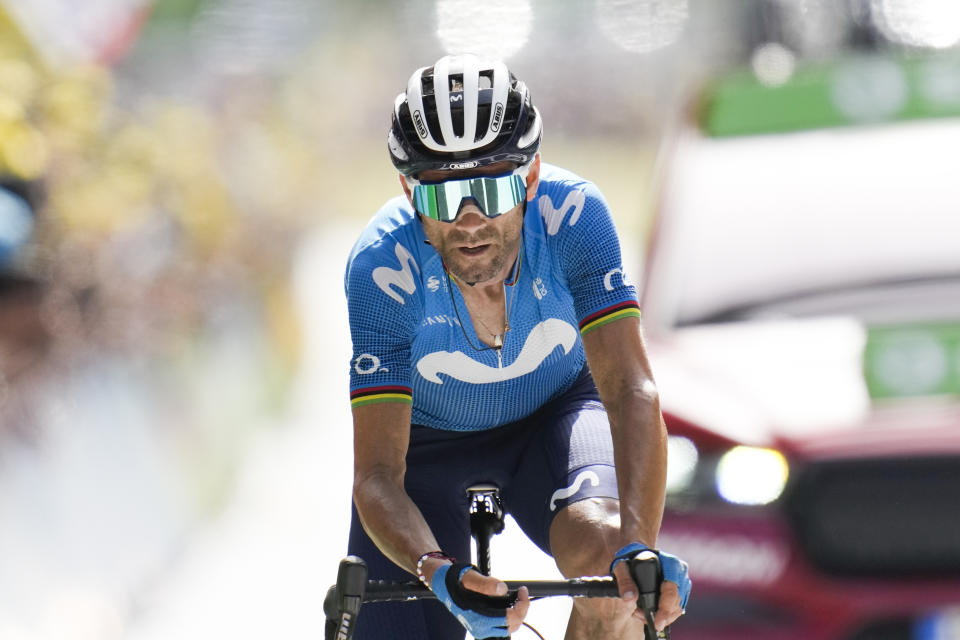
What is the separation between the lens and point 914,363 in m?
3.04

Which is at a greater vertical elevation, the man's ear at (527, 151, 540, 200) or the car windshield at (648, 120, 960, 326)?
the car windshield at (648, 120, 960, 326)

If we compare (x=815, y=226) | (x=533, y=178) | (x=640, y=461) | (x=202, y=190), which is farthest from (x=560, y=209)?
(x=202, y=190)

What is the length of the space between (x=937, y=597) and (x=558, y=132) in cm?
938

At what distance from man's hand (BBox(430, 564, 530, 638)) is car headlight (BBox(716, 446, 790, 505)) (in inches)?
34.5

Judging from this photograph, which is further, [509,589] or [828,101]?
[828,101]

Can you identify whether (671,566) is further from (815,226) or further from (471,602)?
(815,226)

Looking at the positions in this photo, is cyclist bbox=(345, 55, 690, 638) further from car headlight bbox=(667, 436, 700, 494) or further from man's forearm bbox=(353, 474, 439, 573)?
car headlight bbox=(667, 436, 700, 494)

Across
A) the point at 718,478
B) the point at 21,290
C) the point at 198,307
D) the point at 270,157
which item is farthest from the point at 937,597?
the point at 270,157

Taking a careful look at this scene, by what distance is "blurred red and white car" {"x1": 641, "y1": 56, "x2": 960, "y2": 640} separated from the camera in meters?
2.88

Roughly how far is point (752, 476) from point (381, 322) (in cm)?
89

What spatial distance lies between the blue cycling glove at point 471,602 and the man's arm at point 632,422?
322 mm

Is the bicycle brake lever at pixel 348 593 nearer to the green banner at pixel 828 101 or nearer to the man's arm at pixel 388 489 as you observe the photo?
the man's arm at pixel 388 489

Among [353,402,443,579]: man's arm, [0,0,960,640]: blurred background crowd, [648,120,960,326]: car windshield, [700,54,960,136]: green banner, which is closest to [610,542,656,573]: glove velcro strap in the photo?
[353,402,443,579]: man's arm

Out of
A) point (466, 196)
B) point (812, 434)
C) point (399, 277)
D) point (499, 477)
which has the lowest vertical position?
point (499, 477)
